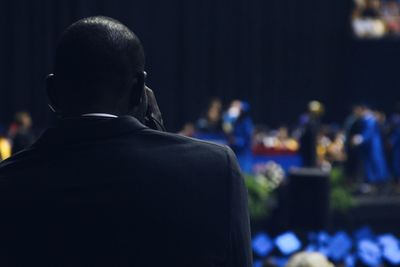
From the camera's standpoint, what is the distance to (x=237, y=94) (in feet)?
50.1

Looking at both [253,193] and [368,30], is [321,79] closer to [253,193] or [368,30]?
[368,30]

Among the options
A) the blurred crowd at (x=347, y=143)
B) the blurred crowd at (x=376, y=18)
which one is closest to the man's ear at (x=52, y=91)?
the blurred crowd at (x=347, y=143)

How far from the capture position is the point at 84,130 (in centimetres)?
108

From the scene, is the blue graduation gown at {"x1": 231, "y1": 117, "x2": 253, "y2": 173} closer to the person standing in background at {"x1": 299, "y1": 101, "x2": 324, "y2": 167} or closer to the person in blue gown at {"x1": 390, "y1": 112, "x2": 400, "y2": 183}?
the person standing in background at {"x1": 299, "y1": 101, "x2": 324, "y2": 167}

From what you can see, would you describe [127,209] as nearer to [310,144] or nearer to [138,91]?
[138,91]

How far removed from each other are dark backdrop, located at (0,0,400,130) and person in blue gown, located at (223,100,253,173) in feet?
10.9

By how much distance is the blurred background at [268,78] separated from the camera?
1096cm

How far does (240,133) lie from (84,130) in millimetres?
9872

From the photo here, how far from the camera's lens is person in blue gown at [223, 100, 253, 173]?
428 inches

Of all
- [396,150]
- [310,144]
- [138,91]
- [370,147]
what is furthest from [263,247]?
[396,150]

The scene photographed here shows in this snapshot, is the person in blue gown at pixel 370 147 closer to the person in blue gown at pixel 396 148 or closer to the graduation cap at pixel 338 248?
the person in blue gown at pixel 396 148

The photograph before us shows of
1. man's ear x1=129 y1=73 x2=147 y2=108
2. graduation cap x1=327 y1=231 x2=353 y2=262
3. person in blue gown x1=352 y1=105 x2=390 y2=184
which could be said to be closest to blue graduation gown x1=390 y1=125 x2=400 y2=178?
person in blue gown x1=352 y1=105 x2=390 y2=184

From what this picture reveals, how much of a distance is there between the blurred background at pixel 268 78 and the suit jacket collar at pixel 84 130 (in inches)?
301

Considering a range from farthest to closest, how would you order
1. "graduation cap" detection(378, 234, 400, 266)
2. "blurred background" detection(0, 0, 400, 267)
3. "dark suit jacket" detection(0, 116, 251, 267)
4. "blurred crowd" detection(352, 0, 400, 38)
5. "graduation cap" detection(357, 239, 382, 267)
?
"blurred crowd" detection(352, 0, 400, 38), "blurred background" detection(0, 0, 400, 267), "graduation cap" detection(357, 239, 382, 267), "graduation cap" detection(378, 234, 400, 266), "dark suit jacket" detection(0, 116, 251, 267)
